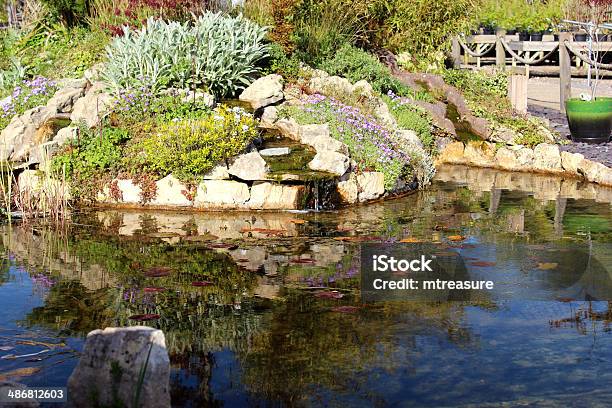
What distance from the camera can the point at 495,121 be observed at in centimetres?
1488

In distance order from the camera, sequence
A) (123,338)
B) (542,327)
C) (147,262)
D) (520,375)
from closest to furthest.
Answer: (123,338) → (520,375) → (542,327) → (147,262)

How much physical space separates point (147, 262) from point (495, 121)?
8714mm

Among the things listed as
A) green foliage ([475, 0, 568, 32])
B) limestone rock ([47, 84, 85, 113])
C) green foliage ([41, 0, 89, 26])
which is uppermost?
green foliage ([475, 0, 568, 32])

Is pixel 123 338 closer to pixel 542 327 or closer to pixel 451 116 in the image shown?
pixel 542 327

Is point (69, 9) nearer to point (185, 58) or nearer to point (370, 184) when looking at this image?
point (185, 58)

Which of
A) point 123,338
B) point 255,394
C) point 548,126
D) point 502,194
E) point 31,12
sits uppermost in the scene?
point 31,12

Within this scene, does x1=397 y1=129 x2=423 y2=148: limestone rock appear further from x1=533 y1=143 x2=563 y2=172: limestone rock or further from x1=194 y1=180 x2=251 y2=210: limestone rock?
x1=194 y1=180 x2=251 y2=210: limestone rock

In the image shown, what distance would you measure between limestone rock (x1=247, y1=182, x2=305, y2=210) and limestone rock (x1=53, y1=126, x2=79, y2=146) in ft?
8.55

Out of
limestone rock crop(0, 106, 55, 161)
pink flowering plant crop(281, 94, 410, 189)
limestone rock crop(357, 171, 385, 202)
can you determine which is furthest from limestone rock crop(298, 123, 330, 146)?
limestone rock crop(0, 106, 55, 161)

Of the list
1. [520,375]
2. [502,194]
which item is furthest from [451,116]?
[520,375]

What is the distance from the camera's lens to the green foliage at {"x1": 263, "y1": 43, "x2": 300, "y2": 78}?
1330 centimetres

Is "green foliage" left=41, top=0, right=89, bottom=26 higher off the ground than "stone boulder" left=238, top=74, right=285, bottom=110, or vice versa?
"green foliage" left=41, top=0, right=89, bottom=26

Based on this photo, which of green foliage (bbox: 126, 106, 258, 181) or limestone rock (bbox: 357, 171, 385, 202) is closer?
green foliage (bbox: 126, 106, 258, 181)

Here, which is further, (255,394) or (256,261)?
(256,261)
